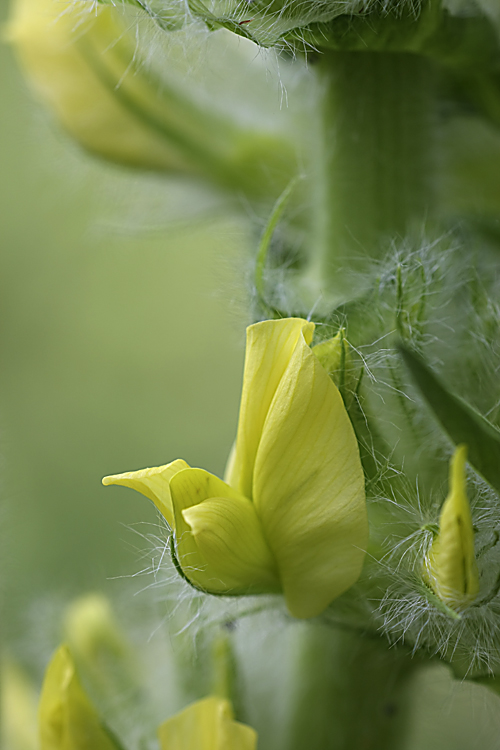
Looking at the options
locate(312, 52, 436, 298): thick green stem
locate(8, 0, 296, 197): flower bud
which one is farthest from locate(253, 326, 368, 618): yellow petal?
locate(8, 0, 296, 197): flower bud

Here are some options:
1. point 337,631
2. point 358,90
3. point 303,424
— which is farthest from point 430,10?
point 337,631

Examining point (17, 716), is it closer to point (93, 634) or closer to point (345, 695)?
point (93, 634)

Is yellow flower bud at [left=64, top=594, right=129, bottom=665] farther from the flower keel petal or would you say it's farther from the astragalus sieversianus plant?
the flower keel petal

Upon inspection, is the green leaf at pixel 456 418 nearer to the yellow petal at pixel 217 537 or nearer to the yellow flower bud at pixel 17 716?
the yellow petal at pixel 217 537

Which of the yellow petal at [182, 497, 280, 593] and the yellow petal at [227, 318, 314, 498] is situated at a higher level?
the yellow petal at [227, 318, 314, 498]

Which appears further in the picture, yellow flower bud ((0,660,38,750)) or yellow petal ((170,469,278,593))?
yellow flower bud ((0,660,38,750))

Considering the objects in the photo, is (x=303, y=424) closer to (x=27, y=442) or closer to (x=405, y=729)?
(x=405, y=729)

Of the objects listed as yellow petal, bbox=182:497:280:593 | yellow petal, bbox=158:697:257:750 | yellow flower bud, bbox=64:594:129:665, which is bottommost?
yellow flower bud, bbox=64:594:129:665

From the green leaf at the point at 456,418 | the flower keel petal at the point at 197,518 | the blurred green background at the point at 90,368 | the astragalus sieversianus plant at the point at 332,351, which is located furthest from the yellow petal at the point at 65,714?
the blurred green background at the point at 90,368

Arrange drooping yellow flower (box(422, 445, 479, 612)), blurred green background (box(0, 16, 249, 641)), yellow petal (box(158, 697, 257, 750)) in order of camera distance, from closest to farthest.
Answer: drooping yellow flower (box(422, 445, 479, 612)), yellow petal (box(158, 697, 257, 750)), blurred green background (box(0, 16, 249, 641))
